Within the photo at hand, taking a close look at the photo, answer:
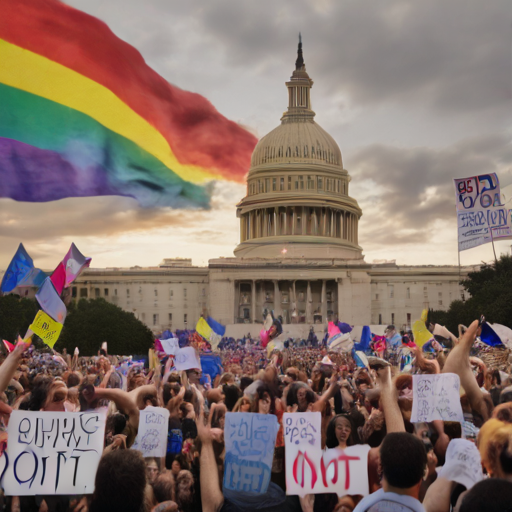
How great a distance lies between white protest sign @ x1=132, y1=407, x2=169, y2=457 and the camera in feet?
34.4

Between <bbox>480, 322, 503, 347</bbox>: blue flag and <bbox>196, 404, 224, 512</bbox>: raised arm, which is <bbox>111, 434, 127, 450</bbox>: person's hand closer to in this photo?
<bbox>196, 404, 224, 512</bbox>: raised arm

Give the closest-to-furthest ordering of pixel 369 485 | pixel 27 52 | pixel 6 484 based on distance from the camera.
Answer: pixel 6 484 → pixel 369 485 → pixel 27 52

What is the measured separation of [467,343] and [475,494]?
533 cm

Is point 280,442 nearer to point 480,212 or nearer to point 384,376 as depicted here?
point 384,376

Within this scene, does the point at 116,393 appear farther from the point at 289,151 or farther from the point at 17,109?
the point at 289,151

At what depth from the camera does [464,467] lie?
24.2 ft

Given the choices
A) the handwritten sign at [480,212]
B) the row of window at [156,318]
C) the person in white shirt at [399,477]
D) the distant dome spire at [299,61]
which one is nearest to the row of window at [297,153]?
the distant dome spire at [299,61]

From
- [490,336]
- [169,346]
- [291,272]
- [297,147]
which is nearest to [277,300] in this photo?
[291,272]

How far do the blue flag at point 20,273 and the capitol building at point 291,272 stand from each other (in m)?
73.9

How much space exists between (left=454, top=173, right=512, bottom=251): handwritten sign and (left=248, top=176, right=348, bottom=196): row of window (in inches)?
4120

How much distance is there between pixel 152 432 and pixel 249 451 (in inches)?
73.2

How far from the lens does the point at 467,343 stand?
10352 mm

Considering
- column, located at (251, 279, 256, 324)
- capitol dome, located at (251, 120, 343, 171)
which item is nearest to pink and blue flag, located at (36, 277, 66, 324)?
column, located at (251, 279, 256, 324)

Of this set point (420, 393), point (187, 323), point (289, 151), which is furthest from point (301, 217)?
point (420, 393)
